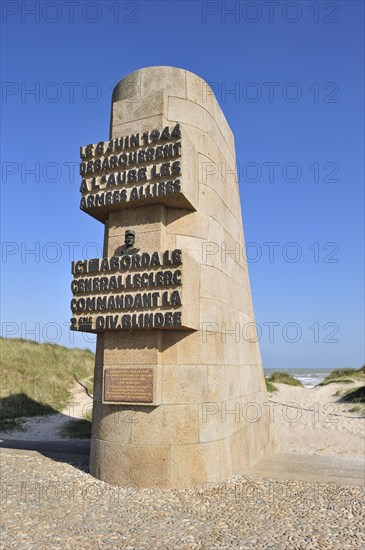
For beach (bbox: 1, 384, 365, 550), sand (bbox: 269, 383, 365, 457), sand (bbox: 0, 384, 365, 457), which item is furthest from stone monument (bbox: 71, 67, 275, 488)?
sand (bbox: 269, 383, 365, 457)

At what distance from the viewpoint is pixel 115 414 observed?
29.1 ft

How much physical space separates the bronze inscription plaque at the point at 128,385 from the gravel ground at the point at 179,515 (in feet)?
5.48

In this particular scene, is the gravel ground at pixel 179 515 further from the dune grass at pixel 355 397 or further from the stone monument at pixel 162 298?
the dune grass at pixel 355 397

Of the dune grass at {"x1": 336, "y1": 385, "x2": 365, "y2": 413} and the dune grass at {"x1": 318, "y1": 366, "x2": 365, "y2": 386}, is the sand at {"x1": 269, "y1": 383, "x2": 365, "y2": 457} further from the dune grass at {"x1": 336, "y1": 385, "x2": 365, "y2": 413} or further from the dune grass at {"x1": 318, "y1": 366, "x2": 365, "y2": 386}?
the dune grass at {"x1": 318, "y1": 366, "x2": 365, "y2": 386}

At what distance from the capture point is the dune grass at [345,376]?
3556cm

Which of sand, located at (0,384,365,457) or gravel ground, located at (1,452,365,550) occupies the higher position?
gravel ground, located at (1,452,365,550)

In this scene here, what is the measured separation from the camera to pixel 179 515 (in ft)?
22.3

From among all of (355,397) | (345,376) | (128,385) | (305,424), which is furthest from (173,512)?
(345,376)

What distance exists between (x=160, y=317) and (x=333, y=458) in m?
5.74

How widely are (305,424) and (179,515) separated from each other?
16859mm

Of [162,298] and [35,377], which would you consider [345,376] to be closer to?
[35,377]

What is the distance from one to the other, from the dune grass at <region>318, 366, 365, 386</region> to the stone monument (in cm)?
2757

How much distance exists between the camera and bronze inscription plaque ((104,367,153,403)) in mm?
8555

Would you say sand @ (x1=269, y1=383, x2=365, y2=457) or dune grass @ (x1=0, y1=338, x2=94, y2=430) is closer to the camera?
sand @ (x1=269, y1=383, x2=365, y2=457)
